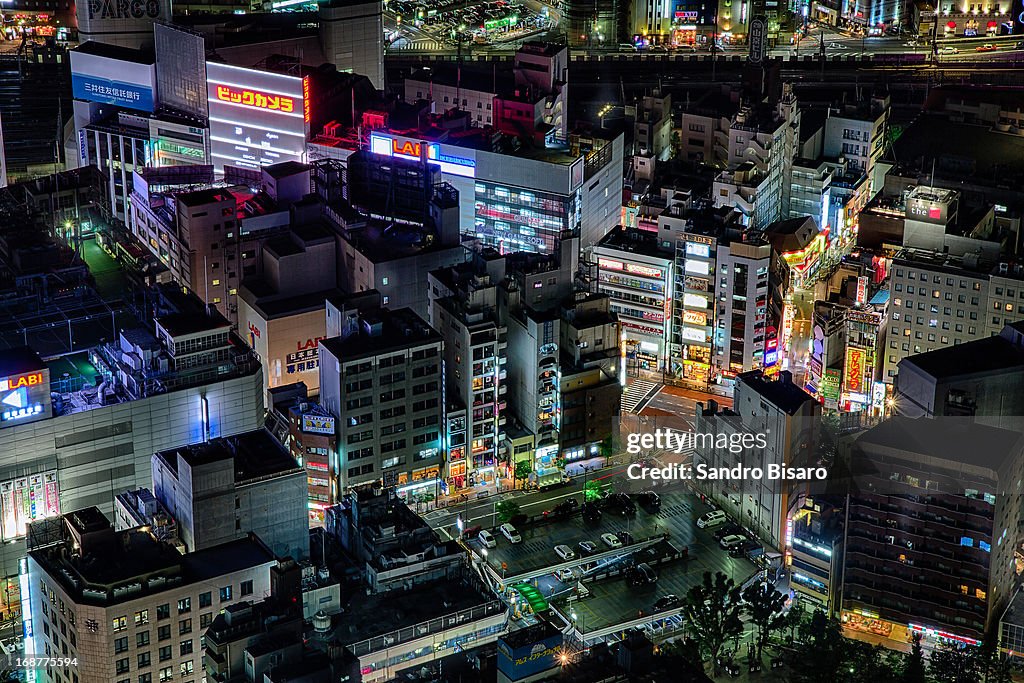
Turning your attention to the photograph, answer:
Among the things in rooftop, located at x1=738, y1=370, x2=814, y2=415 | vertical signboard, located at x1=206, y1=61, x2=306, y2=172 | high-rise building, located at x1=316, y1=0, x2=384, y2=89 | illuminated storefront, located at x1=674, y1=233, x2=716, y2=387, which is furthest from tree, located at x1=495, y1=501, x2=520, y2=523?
high-rise building, located at x1=316, y1=0, x2=384, y2=89

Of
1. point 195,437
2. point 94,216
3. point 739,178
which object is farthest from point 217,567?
point 739,178

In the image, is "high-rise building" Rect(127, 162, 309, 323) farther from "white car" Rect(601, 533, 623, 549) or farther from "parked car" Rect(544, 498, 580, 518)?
"white car" Rect(601, 533, 623, 549)

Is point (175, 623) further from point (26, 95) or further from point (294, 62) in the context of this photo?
point (26, 95)

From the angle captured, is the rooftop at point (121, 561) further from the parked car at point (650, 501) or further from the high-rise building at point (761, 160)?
the high-rise building at point (761, 160)

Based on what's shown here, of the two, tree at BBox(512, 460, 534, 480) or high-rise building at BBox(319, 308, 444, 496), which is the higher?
high-rise building at BBox(319, 308, 444, 496)

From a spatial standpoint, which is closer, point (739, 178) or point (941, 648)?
point (941, 648)
